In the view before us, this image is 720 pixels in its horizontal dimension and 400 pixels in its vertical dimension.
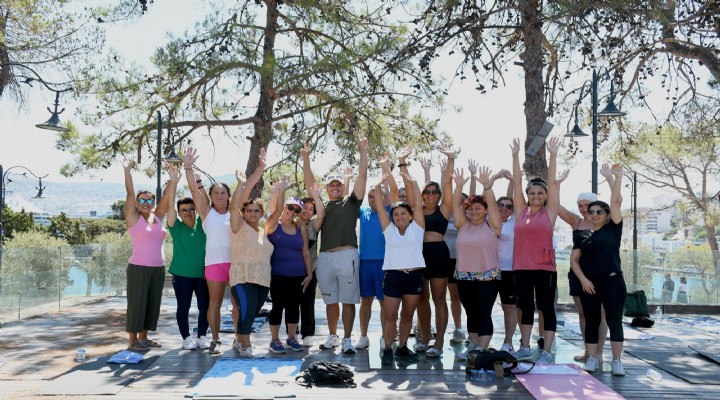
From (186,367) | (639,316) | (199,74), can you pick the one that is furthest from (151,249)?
(639,316)

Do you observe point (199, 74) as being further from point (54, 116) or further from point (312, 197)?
point (312, 197)

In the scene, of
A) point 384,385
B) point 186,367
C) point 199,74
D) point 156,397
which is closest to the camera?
point 156,397

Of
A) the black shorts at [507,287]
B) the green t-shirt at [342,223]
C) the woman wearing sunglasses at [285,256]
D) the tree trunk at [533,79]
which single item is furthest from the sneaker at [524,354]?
the tree trunk at [533,79]

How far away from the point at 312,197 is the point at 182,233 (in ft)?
4.15

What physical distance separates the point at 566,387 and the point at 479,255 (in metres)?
1.31

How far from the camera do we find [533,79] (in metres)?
9.09

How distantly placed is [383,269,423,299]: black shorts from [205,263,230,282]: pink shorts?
150cm

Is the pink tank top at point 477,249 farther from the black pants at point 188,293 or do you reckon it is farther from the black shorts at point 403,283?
the black pants at point 188,293

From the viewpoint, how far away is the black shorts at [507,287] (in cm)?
626

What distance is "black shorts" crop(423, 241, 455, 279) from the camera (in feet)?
19.6

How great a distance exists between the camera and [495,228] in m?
5.95

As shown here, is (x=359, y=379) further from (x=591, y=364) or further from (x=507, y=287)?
(x=591, y=364)

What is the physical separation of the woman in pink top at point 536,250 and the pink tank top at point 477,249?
0.23 m

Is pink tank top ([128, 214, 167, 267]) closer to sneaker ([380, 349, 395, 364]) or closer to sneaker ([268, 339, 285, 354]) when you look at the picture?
sneaker ([268, 339, 285, 354])
